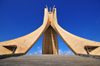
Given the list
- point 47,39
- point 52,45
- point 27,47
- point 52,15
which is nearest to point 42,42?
point 47,39

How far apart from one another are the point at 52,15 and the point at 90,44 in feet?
28.2

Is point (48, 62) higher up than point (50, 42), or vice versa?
point (50, 42)

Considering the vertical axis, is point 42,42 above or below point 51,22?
below

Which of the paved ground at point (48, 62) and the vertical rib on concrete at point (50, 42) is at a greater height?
the vertical rib on concrete at point (50, 42)

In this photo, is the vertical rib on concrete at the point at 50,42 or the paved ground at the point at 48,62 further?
the vertical rib on concrete at the point at 50,42

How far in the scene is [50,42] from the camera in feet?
46.4

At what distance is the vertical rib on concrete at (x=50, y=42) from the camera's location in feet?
44.4

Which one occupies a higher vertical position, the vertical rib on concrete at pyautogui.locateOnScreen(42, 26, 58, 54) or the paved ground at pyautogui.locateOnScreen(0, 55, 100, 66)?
the vertical rib on concrete at pyautogui.locateOnScreen(42, 26, 58, 54)

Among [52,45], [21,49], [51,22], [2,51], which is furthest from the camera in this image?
[52,45]

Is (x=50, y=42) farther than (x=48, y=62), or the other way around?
(x=50, y=42)

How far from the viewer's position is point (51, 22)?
503 inches

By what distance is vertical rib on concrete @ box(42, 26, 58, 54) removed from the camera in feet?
44.4

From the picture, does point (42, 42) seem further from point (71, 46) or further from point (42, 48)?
point (71, 46)

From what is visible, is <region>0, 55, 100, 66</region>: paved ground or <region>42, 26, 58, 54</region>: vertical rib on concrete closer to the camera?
<region>0, 55, 100, 66</region>: paved ground
